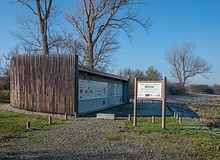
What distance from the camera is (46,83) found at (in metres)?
18.9

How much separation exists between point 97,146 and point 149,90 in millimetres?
5820

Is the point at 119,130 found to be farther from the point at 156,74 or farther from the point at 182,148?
the point at 156,74

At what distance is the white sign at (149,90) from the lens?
13.9 m

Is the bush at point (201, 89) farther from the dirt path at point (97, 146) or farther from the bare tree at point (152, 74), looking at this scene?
the dirt path at point (97, 146)

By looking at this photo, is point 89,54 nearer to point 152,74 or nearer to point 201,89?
point 152,74

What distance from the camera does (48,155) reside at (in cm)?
756

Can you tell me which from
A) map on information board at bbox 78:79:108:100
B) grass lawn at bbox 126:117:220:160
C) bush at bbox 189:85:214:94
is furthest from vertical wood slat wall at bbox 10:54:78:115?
bush at bbox 189:85:214:94

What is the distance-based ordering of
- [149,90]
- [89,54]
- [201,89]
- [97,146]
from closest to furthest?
[97,146]
[149,90]
[89,54]
[201,89]

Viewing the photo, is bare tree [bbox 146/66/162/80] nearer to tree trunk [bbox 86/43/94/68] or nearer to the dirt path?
tree trunk [bbox 86/43/94/68]

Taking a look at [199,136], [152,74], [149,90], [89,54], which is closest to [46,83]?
[149,90]

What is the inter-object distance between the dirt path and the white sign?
2813mm

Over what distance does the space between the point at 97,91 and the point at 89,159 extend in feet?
52.9

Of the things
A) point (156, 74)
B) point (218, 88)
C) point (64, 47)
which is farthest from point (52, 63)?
point (218, 88)

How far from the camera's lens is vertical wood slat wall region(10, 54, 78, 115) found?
59.1ft
